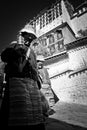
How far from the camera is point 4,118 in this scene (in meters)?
2.09

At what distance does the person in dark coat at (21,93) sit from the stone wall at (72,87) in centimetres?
823

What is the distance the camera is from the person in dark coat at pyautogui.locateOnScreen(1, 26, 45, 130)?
6.56 feet

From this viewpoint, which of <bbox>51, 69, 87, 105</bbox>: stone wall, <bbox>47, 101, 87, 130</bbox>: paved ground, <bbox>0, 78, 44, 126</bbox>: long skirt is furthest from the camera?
<bbox>51, 69, 87, 105</bbox>: stone wall

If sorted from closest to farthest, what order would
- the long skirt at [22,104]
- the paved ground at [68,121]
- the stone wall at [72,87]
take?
the long skirt at [22,104] < the paved ground at [68,121] < the stone wall at [72,87]

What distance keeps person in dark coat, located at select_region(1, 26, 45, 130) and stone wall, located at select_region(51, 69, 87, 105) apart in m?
8.23

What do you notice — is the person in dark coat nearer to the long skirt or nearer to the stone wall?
the long skirt

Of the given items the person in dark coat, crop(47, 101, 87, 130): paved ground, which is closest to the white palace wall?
crop(47, 101, 87, 130): paved ground

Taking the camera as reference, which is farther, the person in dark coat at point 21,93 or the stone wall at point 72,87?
the stone wall at point 72,87

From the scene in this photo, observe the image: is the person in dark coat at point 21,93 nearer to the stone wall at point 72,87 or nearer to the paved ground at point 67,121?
the paved ground at point 67,121

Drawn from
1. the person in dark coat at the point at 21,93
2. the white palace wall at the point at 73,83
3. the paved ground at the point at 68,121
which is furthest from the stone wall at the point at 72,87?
the person in dark coat at the point at 21,93

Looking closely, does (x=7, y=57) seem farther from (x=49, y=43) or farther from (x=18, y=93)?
(x=49, y=43)

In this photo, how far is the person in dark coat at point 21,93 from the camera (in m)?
2.00

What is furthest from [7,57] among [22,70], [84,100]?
[84,100]

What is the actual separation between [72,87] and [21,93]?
31.2 feet
